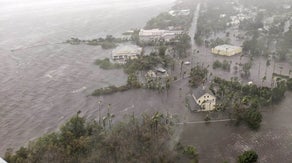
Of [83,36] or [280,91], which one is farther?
[83,36]

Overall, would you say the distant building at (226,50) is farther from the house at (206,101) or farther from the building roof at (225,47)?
the house at (206,101)

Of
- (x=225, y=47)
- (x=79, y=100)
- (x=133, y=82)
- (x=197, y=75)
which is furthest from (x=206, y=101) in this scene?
(x=225, y=47)

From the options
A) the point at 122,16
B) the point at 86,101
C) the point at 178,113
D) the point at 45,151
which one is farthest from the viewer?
the point at 122,16

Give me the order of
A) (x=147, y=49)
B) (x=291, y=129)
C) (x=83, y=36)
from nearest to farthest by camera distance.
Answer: (x=291, y=129), (x=147, y=49), (x=83, y=36)

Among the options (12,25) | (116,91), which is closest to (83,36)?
(12,25)

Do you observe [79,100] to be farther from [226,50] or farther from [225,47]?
[225,47]

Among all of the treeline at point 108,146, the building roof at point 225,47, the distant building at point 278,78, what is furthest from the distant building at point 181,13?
the treeline at point 108,146

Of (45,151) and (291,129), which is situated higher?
(45,151)

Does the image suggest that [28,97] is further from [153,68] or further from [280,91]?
[280,91]
